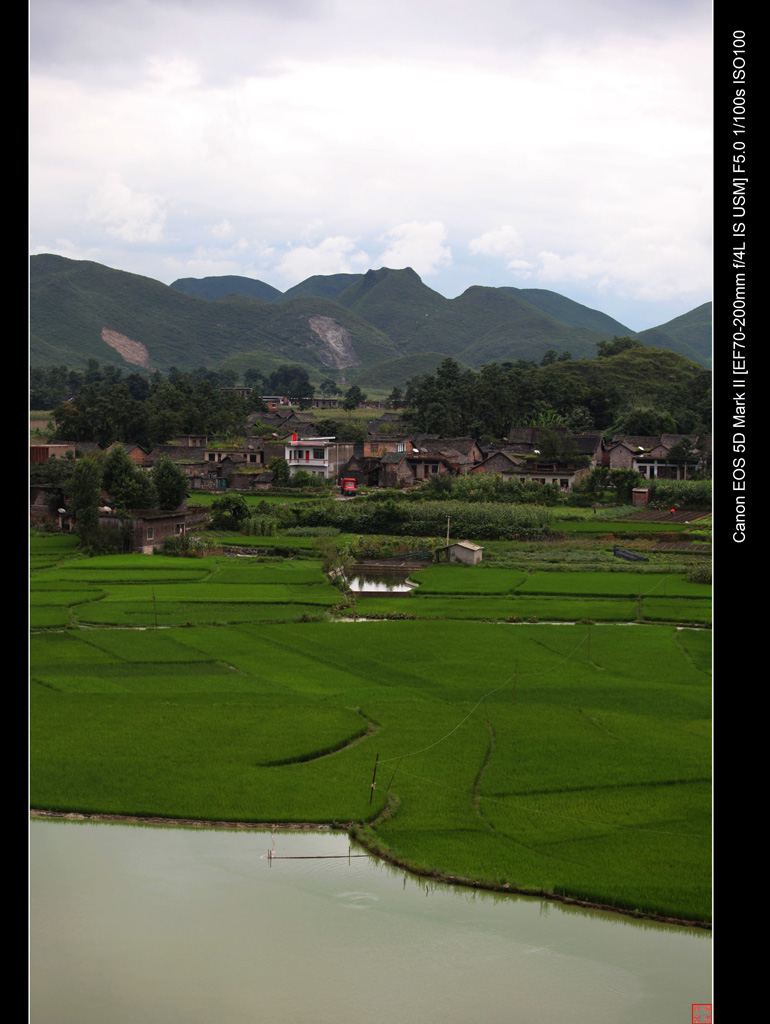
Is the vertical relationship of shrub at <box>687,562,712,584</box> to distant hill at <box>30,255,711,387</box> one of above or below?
below

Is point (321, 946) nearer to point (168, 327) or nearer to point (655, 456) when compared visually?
point (655, 456)

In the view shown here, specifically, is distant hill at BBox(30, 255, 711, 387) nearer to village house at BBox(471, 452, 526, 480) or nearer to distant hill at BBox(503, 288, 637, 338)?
distant hill at BBox(503, 288, 637, 338)

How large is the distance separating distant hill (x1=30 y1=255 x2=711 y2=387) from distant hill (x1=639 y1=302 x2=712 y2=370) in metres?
0.31

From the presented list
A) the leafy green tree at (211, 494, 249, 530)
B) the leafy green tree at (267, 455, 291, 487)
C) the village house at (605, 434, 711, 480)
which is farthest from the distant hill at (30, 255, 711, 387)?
the leafy green tree at (211, 494, 249, 530)

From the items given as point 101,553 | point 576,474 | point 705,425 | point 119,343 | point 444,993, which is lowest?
point 444,993

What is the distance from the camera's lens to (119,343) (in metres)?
114

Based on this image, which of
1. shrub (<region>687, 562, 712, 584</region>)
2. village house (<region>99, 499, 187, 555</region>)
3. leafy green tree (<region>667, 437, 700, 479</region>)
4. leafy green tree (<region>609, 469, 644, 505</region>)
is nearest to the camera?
shrub (<region>687, 562, 712, 584</region>)

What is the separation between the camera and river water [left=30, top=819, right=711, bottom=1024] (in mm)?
7160

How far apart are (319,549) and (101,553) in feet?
23.7

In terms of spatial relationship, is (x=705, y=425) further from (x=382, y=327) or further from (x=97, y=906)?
(x=382, y=327)

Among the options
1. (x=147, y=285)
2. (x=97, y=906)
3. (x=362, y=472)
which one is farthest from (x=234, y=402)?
(x=147, y=285)

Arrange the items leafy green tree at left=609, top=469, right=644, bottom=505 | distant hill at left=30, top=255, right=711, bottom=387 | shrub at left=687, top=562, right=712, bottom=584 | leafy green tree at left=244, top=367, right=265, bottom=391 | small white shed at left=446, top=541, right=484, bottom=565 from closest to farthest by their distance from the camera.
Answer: shrub at left=687, top=562, right=712, bottom=584, small white shed at left=446, top=541, right=484, bottom=565, leafy green tree at left=609, top=469, right=644, bottom=505, leafy green tree at left=244, top=367, right=265, bottom=391, distant hill at left=30, top=255, right=711, bottom=387

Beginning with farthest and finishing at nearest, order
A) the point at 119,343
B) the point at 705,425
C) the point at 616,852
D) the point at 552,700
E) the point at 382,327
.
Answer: the point at 382,327, the point at 119,343, the point at 705,425, the point at 552,700, the point at 616,852
